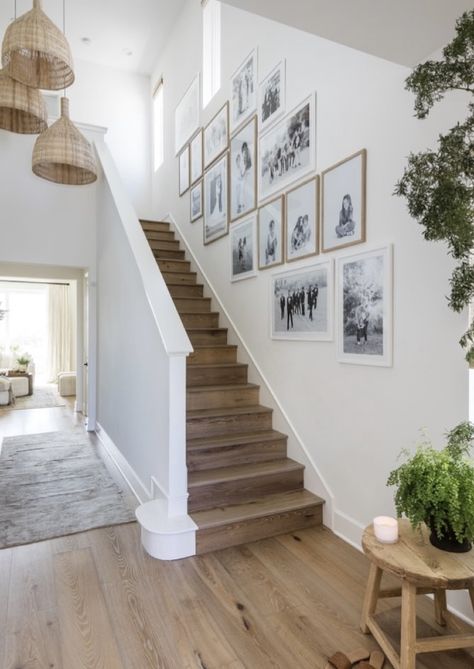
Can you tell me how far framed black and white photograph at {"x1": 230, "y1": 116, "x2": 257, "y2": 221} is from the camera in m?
3.98

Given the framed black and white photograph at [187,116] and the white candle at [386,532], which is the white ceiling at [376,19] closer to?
the white candle at [386,532]

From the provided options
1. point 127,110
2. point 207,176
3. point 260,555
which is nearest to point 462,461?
point 260,555

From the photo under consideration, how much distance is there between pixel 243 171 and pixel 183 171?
208 centimetres

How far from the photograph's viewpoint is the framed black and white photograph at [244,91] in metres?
4.01

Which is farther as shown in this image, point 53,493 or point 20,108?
point 53,493

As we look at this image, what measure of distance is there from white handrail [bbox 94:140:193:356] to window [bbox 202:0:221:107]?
6.24ft

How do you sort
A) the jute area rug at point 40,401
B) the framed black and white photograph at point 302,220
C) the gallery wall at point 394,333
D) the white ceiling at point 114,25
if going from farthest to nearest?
the jute area rug at point 40,401, the white ceiling at point 114,25, the framed black and white photograph at point 302,220, the gallery wall at point 394,333

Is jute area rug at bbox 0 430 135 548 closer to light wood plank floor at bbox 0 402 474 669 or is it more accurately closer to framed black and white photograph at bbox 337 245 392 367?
light wood plank floor at bbox 0 402 474 669

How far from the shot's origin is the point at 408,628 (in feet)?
5.16

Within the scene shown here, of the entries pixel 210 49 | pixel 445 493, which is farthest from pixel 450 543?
pixel 210 49

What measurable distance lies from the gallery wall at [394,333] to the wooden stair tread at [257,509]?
0.23 metres

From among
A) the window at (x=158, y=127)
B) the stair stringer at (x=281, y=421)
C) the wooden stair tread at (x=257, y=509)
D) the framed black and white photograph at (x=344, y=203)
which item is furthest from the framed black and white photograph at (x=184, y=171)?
the wooden stair tread at (x=257, y=509)

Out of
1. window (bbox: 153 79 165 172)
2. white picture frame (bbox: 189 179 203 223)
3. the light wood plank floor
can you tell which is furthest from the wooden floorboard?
window (bbox: 153 79 165 172)

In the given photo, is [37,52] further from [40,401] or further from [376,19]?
[40,401]
